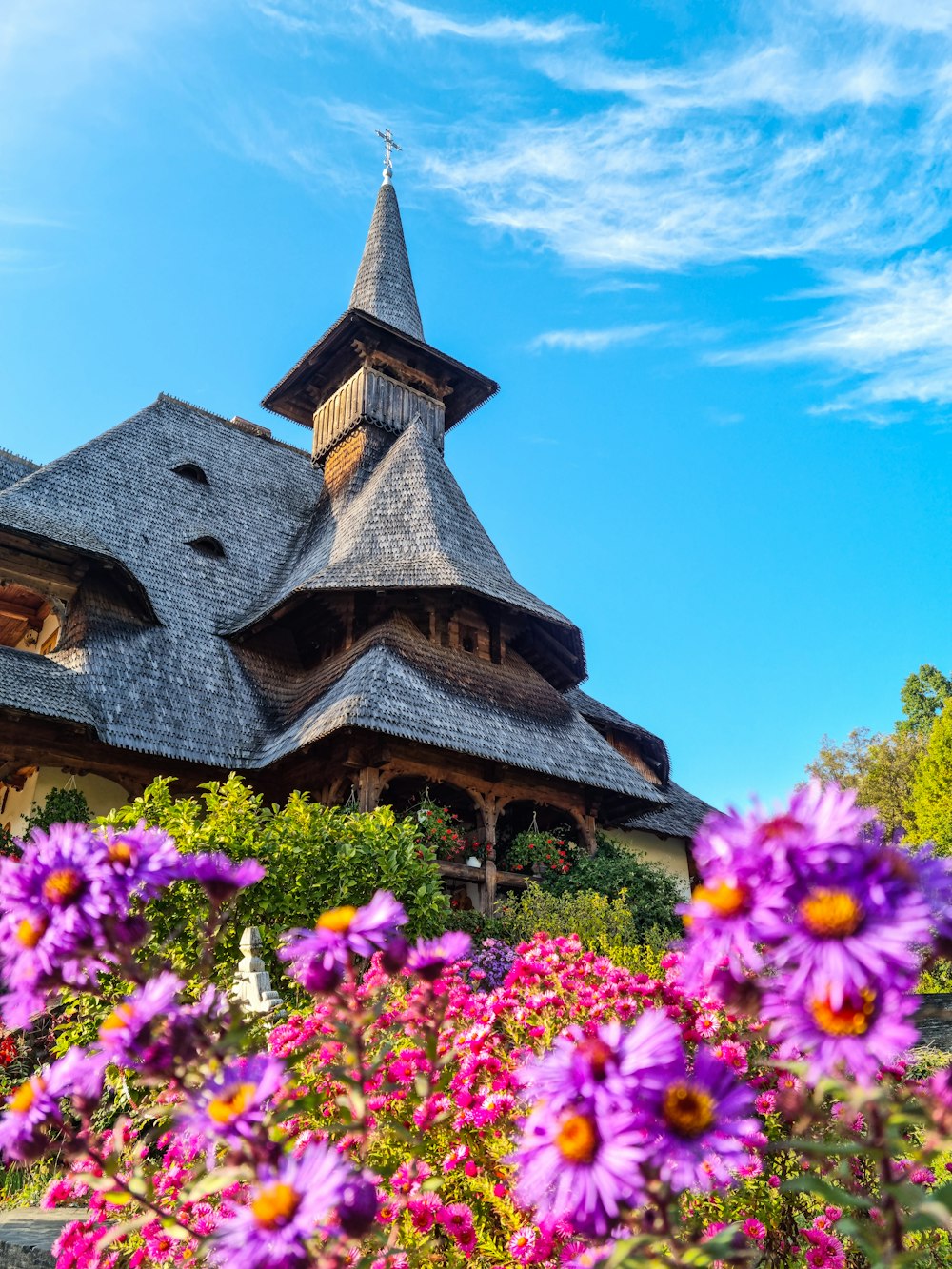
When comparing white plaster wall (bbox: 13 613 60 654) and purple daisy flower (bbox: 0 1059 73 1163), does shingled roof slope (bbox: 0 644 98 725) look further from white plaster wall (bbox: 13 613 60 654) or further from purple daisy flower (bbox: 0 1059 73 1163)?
purple daisy flower (bbox: 0 1059 73 1163)

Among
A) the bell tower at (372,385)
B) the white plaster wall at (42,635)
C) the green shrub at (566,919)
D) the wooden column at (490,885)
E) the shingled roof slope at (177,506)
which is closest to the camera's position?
the green shrub at (566,919)

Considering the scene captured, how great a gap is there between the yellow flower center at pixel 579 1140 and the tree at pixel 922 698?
133 ft

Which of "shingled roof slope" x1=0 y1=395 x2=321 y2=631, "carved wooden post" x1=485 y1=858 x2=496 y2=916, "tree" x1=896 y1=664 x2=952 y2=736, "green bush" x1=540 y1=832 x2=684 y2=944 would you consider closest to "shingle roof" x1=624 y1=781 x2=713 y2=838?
"green bush" x1=540 y1=832 x2=684 y2=944

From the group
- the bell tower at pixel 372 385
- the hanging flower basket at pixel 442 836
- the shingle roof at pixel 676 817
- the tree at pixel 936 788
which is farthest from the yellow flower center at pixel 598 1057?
the tree at pixel 936 788

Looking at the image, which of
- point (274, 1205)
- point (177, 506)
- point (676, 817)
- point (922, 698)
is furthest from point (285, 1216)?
point (922, 698)

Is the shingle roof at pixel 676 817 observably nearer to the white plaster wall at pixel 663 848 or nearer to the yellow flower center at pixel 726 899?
the white plaster wall at pixel 663 848

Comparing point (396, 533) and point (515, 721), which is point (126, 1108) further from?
point (396, 533)

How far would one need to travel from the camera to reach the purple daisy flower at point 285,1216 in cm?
112

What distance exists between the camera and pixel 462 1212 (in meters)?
2.41

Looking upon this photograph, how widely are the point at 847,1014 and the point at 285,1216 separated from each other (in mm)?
798

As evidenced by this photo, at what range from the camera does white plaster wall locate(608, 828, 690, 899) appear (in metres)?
16.0

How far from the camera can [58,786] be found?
11.2 metres

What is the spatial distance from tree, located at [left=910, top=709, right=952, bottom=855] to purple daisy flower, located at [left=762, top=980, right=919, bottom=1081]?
27.6 meters

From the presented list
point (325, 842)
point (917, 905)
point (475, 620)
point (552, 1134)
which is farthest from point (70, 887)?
point (475, 620)
